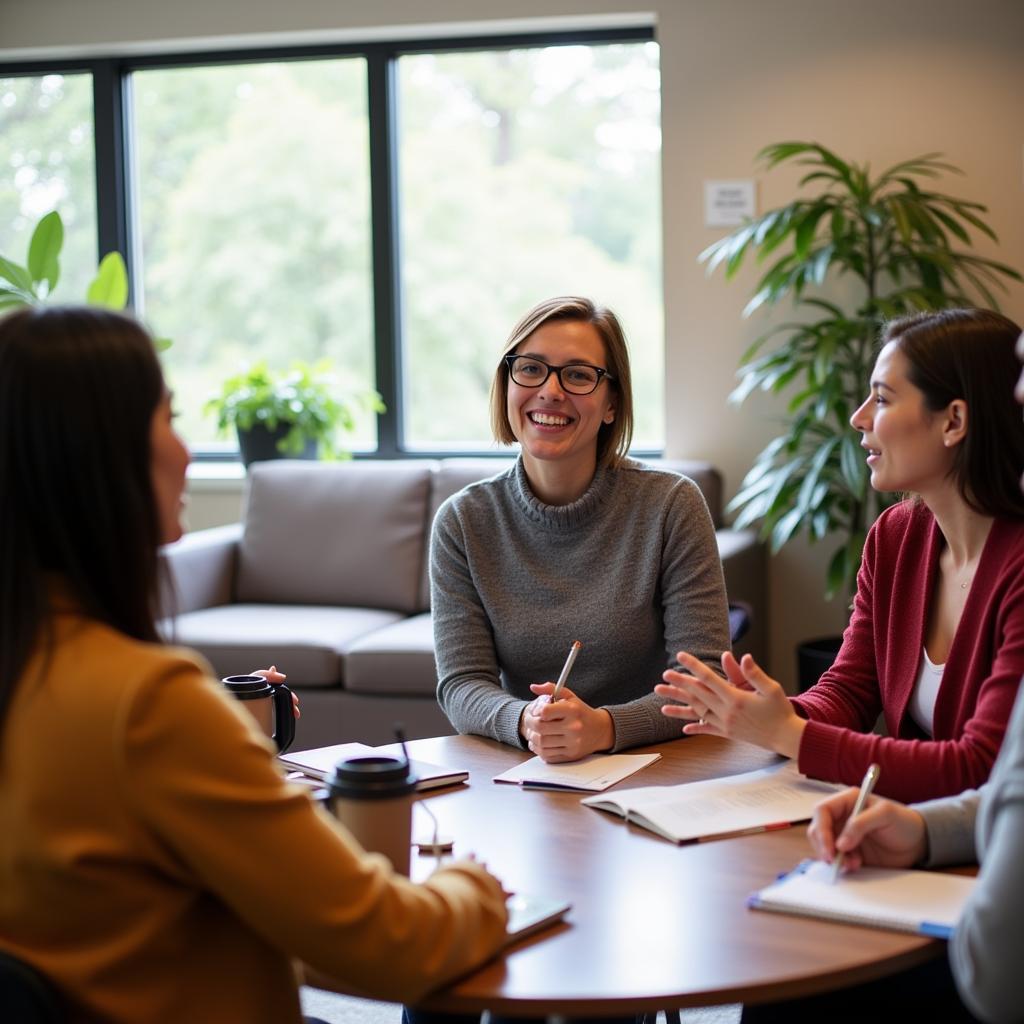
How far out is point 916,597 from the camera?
1725 millimetres

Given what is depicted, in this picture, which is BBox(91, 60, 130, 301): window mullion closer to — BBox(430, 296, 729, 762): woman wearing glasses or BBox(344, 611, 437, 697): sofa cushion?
BBox(344, 611, 437, 697): sofa cushion

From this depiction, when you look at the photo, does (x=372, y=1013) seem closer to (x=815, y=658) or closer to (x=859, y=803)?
(x=859, y=803)

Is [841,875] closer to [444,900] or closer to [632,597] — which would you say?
[444,900]

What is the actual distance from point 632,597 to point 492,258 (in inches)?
116

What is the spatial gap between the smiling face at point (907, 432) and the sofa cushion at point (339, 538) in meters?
2.57

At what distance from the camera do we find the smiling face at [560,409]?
2.12 metres

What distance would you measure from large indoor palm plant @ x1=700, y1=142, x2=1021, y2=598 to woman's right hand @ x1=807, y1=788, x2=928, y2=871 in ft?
7.59

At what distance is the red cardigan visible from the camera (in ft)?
4.85

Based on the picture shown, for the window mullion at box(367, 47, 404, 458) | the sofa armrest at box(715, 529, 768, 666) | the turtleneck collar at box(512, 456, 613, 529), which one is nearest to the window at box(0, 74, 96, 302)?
the window mullion at box(367, 47, 404, 458)

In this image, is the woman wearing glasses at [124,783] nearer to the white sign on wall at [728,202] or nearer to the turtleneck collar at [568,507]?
the turtleneck collar at [568,507]

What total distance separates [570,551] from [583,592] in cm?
8

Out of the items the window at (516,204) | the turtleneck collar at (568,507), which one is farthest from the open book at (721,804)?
the window at (516,204)

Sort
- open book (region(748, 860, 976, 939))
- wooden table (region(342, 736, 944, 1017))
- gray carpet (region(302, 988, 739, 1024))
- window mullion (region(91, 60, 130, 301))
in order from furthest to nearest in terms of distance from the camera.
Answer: window mullion (region(91, 60, 130, 301)), gray carpet (region(302, 988, 739, 1024)), open book (region(748, 860, 976, 939)), wooden table (region(342, 736, 944, 1017))

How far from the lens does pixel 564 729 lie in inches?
67.7
